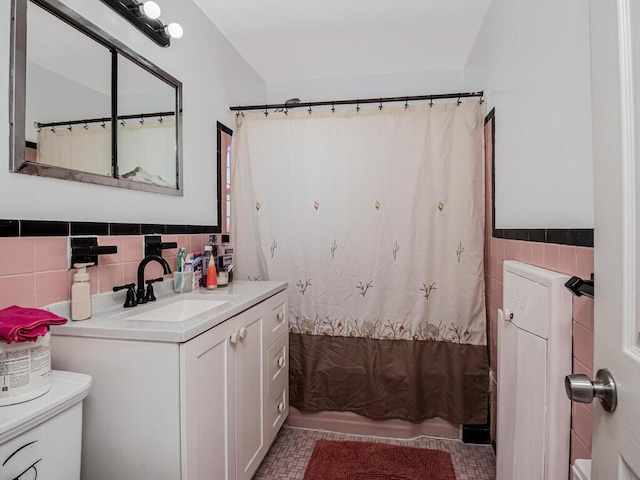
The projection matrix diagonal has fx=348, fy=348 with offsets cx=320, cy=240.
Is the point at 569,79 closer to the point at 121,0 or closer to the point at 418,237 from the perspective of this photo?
the point at 418,237

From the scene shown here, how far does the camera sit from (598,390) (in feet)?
1.85

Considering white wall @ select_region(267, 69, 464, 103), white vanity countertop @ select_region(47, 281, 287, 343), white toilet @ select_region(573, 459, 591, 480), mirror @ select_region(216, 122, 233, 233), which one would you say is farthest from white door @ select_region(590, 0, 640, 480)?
white wall @ select_region(267, 69, 464, 103)

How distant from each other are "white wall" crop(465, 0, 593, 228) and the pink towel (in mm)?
1446

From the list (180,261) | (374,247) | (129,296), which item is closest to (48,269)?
(129,296)

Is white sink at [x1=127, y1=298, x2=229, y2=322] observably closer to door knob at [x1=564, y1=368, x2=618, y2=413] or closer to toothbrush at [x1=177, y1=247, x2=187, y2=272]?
toothbrush at [x1=177, y1=247, x2=187, y2=272]

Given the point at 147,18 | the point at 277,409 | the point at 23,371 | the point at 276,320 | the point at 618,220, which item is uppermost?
the point at 147,18

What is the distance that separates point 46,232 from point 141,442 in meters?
0.71

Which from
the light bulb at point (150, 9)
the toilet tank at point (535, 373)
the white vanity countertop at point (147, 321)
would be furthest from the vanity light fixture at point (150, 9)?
the toilet tank at point (535, 373)

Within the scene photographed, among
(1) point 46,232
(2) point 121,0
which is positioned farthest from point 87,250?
(2) point 121,0

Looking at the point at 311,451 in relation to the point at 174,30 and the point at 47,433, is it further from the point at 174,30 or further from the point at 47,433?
the point at 174,30

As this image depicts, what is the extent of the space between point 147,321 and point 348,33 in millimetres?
1982

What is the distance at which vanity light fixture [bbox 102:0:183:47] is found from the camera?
1.38 m

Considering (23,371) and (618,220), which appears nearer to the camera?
(618,220)

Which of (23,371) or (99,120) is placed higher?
(99,120)
